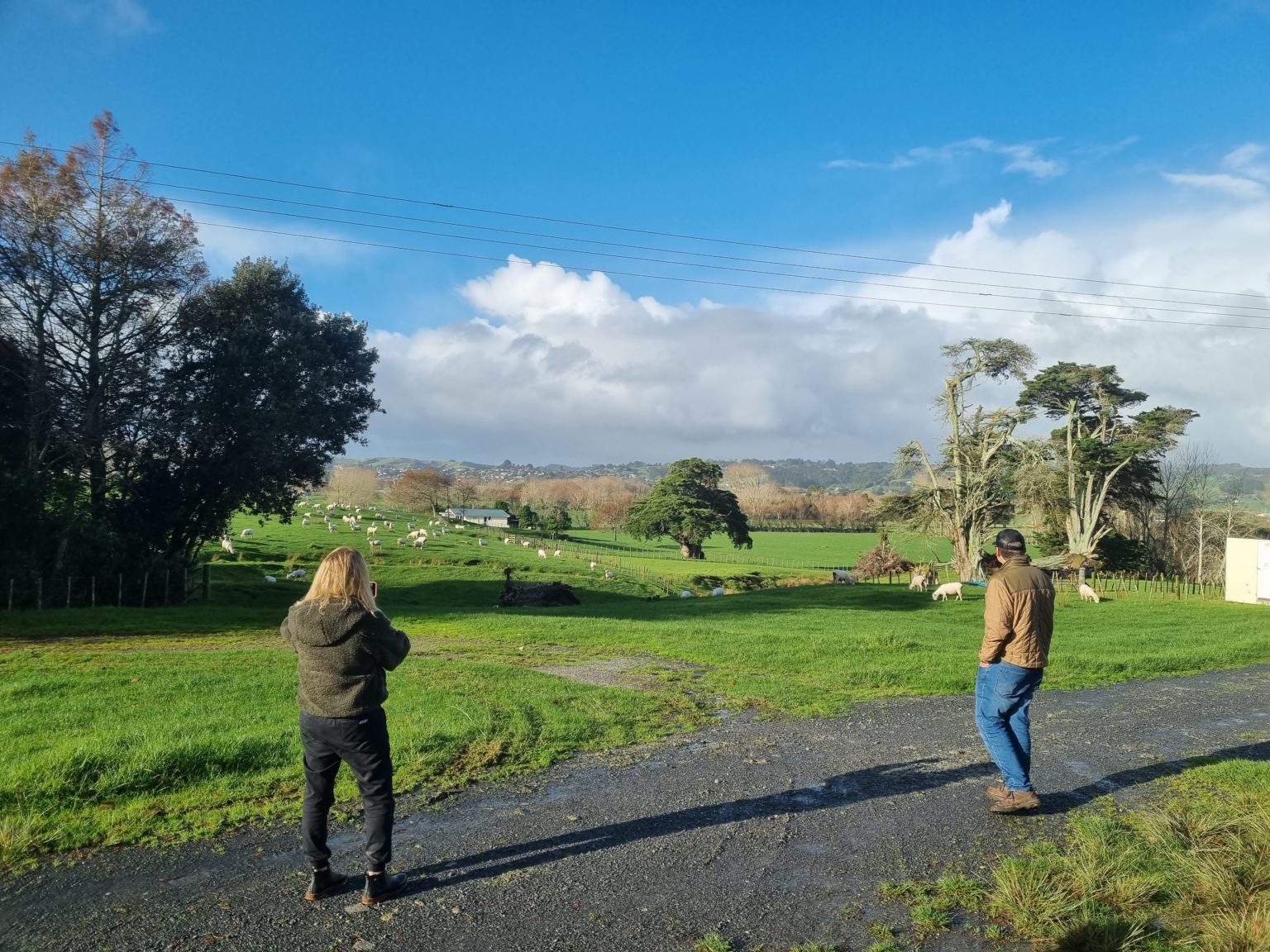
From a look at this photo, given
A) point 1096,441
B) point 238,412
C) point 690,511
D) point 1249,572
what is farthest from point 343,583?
point 690,511

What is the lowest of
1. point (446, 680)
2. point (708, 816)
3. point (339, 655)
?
point (446, 680)

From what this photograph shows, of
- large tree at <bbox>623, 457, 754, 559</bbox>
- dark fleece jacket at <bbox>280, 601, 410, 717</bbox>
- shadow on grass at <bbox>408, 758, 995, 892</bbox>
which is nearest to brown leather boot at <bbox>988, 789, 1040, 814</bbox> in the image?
shadow on grass at <bbox>408, 758, 995, 892</bbox>

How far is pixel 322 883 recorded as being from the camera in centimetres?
473

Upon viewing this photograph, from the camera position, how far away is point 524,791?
21.9ft

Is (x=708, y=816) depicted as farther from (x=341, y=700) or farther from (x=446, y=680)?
(x=446, y=680)

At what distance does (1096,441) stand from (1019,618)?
148ft

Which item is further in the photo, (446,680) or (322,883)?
(446,680)

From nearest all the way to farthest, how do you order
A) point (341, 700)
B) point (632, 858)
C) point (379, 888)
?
point (379, 888) → point (341, 700) → point (632, 858)

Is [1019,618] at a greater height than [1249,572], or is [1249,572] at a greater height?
[1019,618]

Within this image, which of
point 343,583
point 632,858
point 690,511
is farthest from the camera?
point 690,511

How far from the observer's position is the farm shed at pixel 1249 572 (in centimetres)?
3028

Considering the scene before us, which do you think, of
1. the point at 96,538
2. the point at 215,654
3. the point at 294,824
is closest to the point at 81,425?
the point at 96,538

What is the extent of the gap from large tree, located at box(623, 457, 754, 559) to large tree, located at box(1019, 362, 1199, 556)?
82.0 feet

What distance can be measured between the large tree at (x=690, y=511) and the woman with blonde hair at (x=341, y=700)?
60.2 meters
